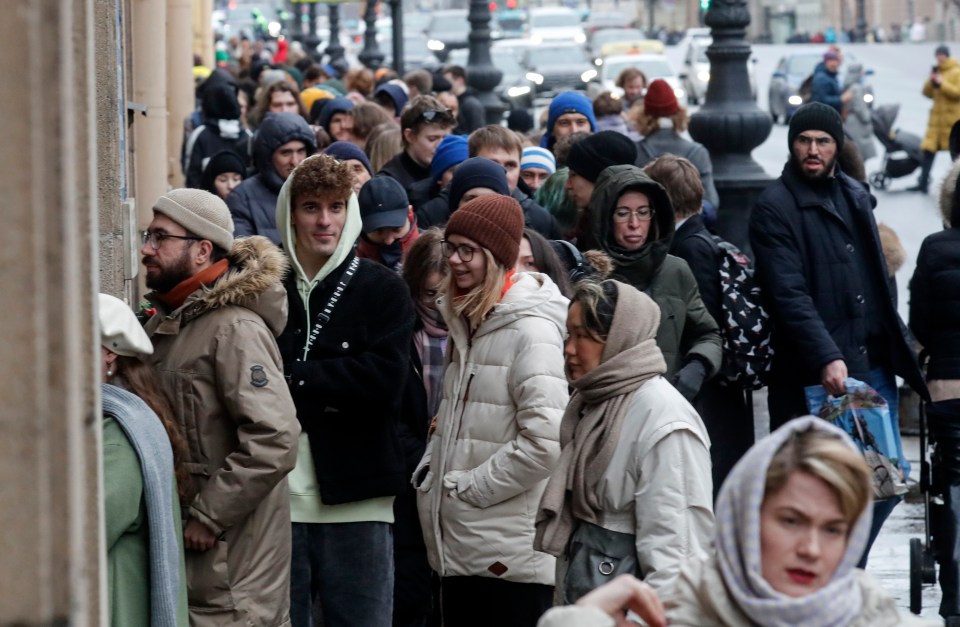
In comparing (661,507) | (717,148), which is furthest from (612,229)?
(717,148)

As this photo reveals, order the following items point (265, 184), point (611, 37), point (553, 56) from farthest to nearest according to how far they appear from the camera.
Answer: point (611, 37) → point (553, 56) → point (265, 184)

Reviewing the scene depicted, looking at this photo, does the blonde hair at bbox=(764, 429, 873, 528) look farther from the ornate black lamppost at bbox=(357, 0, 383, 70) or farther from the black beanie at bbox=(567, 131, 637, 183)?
the ornate black lamppost at bbox=(357, 0, 383, 70)

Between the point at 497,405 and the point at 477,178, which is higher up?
the point at 477,178

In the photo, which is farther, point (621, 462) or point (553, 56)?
point (553, 56)

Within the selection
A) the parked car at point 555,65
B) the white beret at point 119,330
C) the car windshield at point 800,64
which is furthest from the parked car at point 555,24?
the white beret at point 119,330

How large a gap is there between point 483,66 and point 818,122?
46.8ft

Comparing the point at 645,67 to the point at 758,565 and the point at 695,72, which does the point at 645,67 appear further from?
the point at 758,565

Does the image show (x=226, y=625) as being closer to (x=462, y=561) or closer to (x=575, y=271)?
(x=462, y=561)

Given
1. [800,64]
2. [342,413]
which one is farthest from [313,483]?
[800,64]

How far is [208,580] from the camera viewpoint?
4.66m

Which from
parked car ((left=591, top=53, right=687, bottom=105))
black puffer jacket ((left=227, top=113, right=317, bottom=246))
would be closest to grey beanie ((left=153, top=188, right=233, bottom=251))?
black puffer jacket ((left=227, top=113, right=317, bottom=246))

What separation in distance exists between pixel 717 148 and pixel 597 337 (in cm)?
759

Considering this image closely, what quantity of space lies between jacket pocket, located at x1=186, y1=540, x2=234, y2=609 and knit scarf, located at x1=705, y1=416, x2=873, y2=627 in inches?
90.6

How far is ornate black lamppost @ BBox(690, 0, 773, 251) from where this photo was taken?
1137 centimetres
